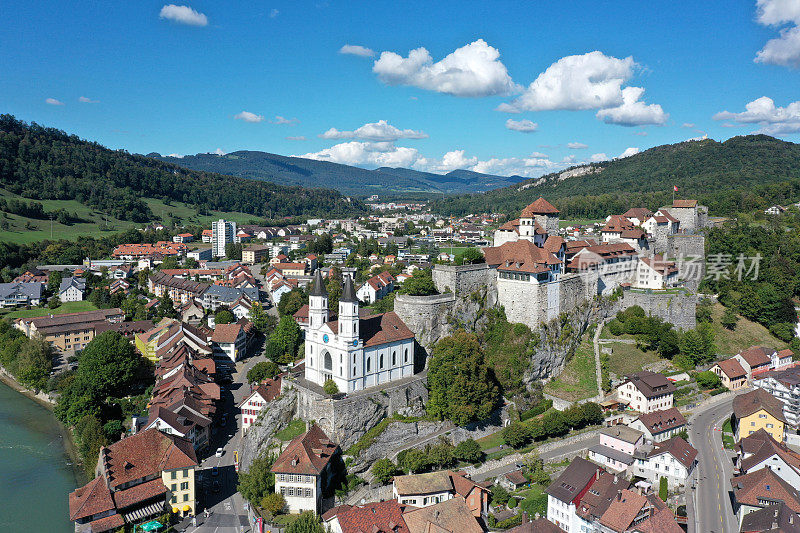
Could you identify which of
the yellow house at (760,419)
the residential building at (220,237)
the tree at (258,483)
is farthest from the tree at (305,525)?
the residential building at (220,237)

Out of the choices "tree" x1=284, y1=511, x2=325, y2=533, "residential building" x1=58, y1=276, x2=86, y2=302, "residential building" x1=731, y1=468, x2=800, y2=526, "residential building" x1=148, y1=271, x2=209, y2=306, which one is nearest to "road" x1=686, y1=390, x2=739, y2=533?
"residential building" x1=731, y1=468, x2=800, y2=526

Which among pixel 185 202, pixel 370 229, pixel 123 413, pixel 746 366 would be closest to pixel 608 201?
pixel 370 229

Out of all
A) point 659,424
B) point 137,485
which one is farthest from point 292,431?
point 659,424

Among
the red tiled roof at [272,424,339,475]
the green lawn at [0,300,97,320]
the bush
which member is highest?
the bush

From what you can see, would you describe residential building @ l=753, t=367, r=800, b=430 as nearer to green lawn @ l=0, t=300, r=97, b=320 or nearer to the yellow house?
the yellow house

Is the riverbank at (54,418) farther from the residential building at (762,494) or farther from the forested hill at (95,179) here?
the forested hill at (95,179)
